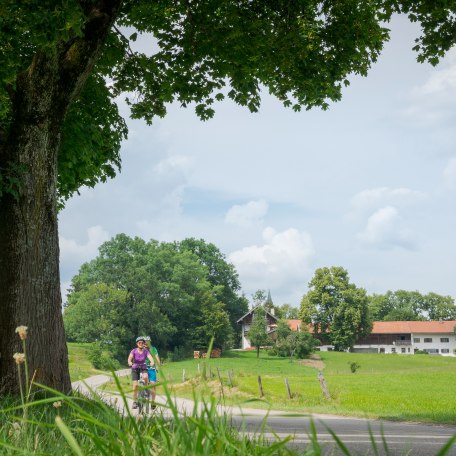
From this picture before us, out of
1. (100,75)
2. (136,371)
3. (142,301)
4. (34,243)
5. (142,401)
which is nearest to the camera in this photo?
(142,401)

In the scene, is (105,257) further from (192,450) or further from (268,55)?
(192,450)

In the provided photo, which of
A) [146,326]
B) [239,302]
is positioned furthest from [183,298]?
[239,302]

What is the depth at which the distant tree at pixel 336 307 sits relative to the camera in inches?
4087

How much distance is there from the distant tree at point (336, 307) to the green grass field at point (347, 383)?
611cm

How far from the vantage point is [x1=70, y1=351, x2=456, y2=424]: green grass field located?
75.8 feet

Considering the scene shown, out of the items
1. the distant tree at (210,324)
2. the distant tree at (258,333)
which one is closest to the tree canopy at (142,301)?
the distant tree at (210,324)

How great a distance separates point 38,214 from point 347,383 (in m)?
40.5

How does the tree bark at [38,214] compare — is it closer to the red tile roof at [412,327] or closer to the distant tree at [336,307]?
the distant tree at [336,307]

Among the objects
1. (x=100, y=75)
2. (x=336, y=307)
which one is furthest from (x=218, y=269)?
(x=100, y=75)

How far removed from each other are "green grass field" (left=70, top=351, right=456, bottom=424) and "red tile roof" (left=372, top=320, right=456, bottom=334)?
2547 centimetres

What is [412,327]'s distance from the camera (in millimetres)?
138500

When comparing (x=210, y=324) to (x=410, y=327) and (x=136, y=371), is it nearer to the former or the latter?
(x=410, y=327)

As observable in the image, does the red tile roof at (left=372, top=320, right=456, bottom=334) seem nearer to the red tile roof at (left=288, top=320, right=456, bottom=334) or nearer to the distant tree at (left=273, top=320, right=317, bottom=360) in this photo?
the red tile roof at (left=288, top=320, right=456, bottom=334)

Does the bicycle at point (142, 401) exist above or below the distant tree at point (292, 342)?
above
